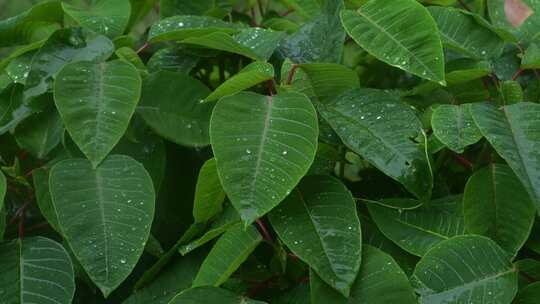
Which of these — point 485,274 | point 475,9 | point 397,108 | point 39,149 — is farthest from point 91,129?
point 475,9

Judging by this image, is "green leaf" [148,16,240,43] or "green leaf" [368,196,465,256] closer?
"green leaf" [368,196,465,256]

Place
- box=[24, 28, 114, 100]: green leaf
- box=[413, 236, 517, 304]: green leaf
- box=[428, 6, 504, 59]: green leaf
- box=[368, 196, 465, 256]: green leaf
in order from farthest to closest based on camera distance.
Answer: box=[428, 6, 504, 59]: green leaf → box=[24, 28, 114, 100]: green leaf → box=[368, 196, 465, 256]: green leaf → box=[413, 236, 517, 304]: green leaf

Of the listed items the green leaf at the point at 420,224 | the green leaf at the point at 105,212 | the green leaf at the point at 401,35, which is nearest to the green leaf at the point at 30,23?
the green leaf at the point at 105,212

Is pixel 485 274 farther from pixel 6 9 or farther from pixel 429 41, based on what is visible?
pixel 6 9

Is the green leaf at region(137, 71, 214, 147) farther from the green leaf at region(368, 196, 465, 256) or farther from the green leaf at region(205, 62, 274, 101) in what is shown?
the green leaf at region(368, 196, 465, 256)

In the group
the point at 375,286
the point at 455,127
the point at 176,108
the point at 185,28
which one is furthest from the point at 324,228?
the point at 185,28

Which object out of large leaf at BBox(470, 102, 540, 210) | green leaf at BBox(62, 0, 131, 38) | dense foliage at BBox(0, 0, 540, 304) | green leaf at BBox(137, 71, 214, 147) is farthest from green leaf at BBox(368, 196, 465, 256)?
green leaf at BBox(62, 0, 131, 38)
